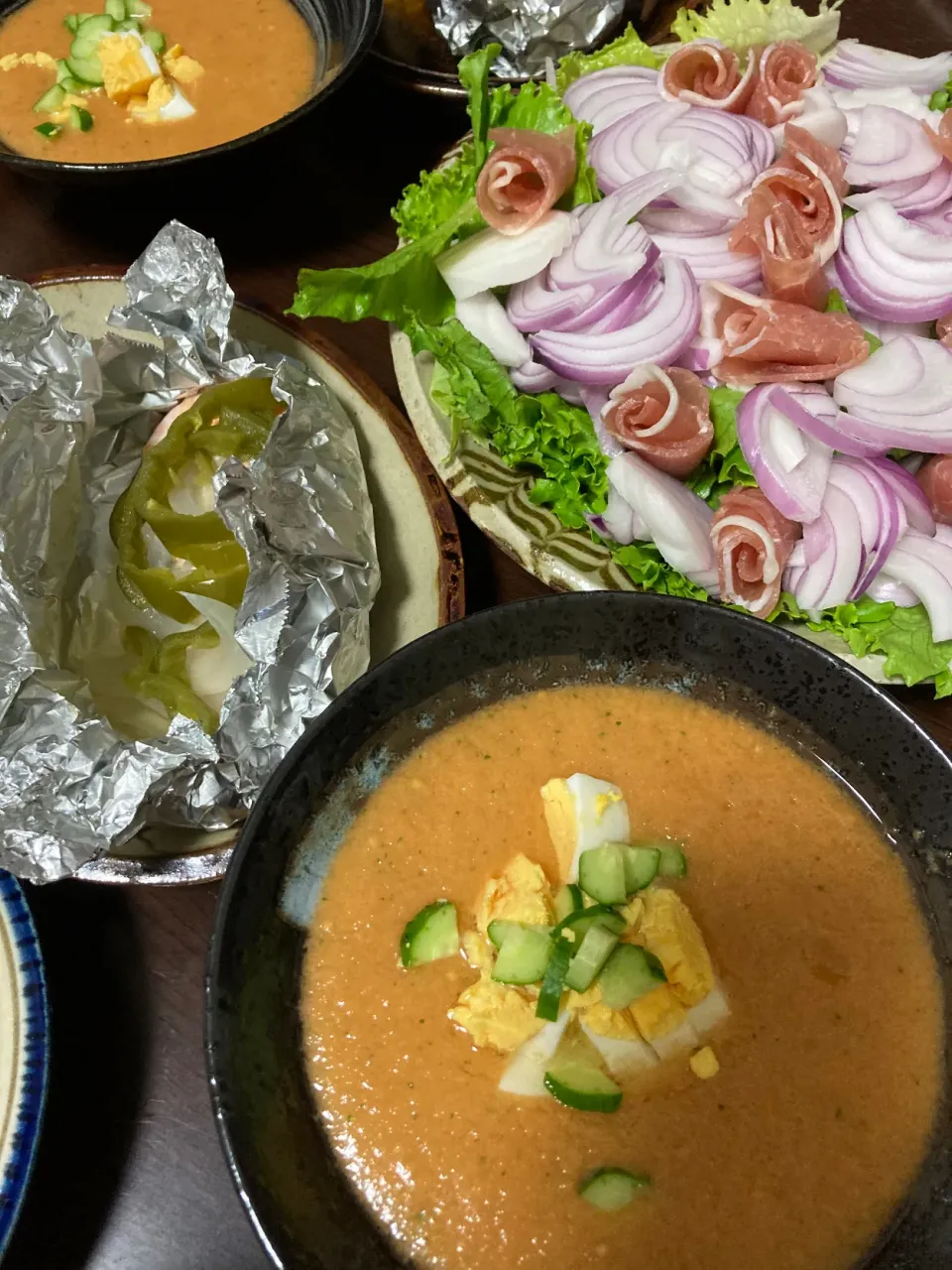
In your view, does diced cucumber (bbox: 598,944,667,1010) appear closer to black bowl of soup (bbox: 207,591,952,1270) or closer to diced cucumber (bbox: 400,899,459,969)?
black bowl of soup (bbox: 207,591,952,1270)

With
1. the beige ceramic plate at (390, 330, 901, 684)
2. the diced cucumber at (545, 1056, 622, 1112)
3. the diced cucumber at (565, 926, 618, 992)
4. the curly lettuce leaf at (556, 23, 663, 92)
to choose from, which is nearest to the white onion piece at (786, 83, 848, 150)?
the curly lettuce leaf at (556, 23, 663, 92)

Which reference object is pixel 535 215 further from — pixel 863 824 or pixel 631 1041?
pixel 631 1041

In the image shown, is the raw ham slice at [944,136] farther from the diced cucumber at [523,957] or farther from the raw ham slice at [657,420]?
the diced cucumber at [523,957]

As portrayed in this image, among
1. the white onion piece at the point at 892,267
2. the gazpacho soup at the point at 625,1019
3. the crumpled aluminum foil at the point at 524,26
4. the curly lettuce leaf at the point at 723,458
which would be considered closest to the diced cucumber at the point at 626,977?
the gazpacho soup at the point at 625,1019

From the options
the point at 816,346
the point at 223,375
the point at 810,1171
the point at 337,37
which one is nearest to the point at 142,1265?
the point at 810,1171

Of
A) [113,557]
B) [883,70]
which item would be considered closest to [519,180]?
[883,70]

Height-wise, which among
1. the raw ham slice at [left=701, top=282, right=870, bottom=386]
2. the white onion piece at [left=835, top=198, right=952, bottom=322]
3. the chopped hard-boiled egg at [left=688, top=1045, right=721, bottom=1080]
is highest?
the white onion piece at [left=835, top=198, right=952, bottom=322]

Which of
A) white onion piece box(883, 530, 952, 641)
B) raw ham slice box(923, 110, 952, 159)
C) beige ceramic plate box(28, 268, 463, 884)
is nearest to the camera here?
beige ceramic plate box(28, 268, 463, 884)

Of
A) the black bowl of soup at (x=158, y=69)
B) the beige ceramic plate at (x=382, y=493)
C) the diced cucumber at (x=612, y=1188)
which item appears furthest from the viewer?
the black bowl of soup at (x=158, y=69)
